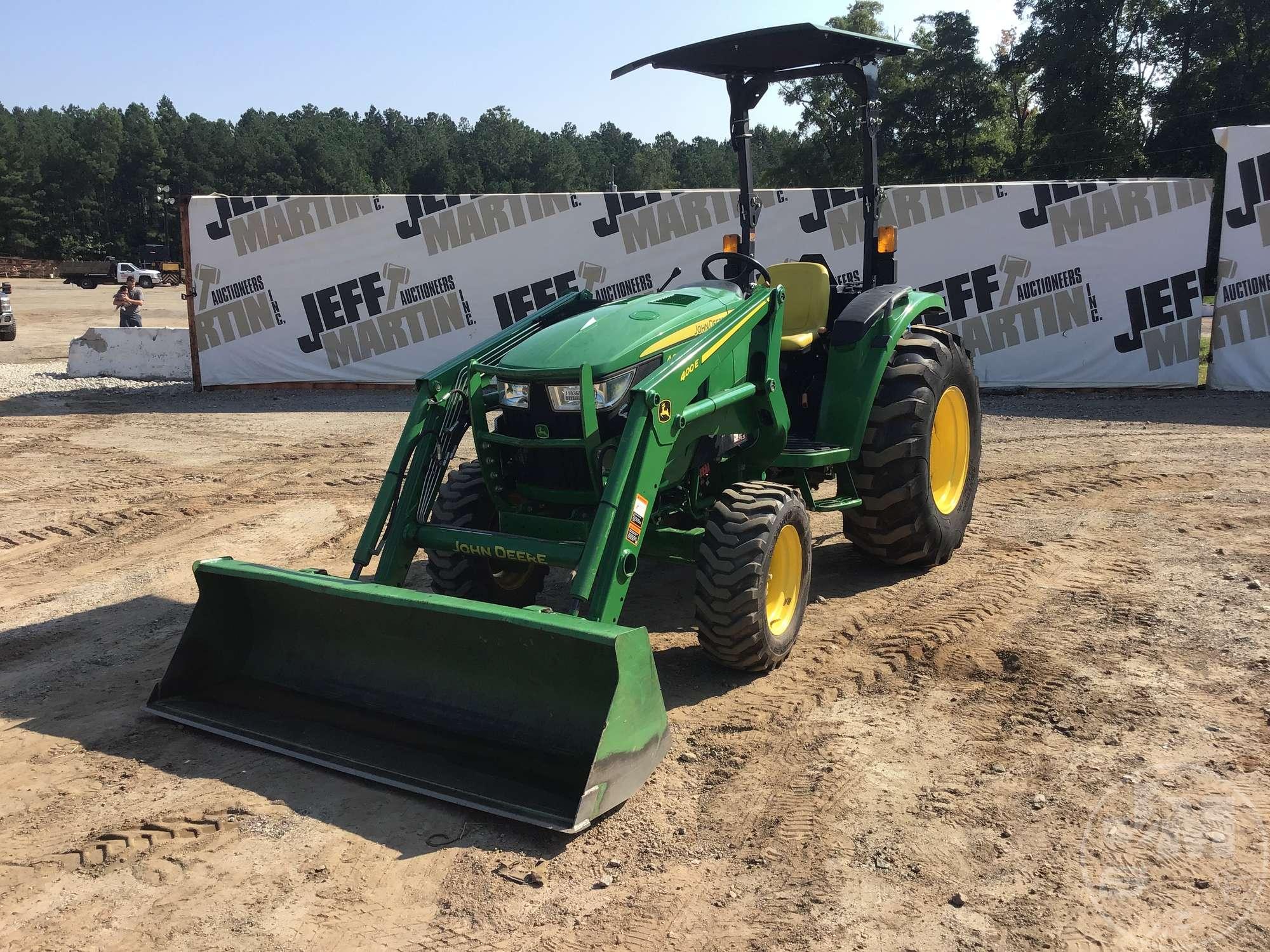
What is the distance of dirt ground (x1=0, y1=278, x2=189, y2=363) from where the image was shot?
20234 mm

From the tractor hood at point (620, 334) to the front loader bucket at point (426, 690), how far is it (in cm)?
114

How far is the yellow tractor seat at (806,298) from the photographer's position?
607 centimetres

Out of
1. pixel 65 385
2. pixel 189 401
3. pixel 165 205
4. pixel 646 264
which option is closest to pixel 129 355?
pixel 65 385

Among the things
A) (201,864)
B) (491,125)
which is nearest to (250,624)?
(201,864)

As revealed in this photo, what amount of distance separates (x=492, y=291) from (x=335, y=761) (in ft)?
36.1

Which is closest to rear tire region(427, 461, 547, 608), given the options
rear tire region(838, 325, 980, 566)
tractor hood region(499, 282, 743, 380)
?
tractor hood region(499, 282, 743, 380)

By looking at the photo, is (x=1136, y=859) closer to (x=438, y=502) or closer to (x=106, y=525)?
(x=438, y=502)

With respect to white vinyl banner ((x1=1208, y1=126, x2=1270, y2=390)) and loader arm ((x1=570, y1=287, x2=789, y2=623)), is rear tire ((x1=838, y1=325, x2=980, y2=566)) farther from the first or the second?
white vinyl banner ((x1=1208, y1=126, x2=1270, y2=390))

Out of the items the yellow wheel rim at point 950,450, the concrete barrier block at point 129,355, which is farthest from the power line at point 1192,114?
the yellow wheel rim at point 950,450

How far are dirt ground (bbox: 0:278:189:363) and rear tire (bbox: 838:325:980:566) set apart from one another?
1379 centimetres

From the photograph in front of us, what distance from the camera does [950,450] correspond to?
646 cm

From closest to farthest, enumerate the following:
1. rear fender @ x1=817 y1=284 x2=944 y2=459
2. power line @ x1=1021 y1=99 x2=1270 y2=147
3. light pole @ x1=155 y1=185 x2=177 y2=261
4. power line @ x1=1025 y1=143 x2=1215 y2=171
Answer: rear fender @ x1=817 y1=284 x2=944 y2=459 < power line @ x1=1021 y1=99 x2=1270 y2=147 < power line @ x1=1025 y1=143 x2=1215 y2=171 < light pole @ x1=155 y1=185 x2=177 y2=261

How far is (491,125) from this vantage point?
12069cm

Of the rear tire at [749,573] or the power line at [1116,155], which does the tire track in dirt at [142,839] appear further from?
the power line at [1116,155]
